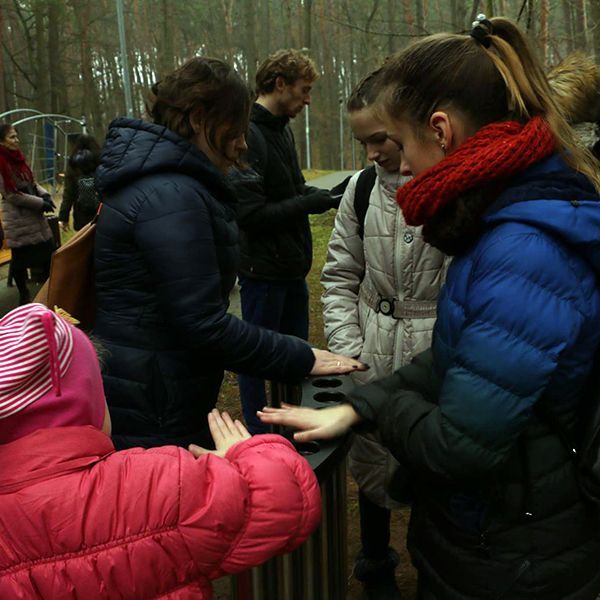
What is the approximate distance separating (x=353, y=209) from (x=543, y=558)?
1450mm

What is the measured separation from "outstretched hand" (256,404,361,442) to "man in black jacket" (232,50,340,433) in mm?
2211

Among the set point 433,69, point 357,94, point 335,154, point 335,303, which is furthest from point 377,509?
point 335,154

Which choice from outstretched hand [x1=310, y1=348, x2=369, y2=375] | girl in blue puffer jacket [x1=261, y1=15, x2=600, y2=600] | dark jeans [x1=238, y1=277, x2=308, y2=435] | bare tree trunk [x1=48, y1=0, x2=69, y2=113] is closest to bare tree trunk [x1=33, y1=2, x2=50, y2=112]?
bare tree trunk [x1=48, y1=0, x2=69, y2=113]

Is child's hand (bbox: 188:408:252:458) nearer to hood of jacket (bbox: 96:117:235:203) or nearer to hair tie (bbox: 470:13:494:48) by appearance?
hood of jacket (bbox: 96:117:235:203)

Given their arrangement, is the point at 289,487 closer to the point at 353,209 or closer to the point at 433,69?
the point at 433,69

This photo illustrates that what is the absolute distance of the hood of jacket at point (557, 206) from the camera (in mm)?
1296

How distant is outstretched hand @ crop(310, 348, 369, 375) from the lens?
2035mm

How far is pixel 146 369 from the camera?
2127mm

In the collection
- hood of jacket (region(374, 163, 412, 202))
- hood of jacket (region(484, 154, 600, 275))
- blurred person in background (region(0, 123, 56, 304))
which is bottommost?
blurred person in background (region(0, 123, 56, 304))

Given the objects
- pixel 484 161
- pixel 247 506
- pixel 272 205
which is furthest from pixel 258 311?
pixel 484 161

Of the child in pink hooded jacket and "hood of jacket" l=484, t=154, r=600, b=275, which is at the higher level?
"hood of jacket" l=484, t=154, r=600, b=275

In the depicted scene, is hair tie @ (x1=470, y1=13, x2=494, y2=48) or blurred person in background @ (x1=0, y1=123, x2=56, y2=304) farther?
blurred person in background @ (x1=0, y1=123, x2=56, y2=304)

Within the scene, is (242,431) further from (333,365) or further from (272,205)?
(272,205)

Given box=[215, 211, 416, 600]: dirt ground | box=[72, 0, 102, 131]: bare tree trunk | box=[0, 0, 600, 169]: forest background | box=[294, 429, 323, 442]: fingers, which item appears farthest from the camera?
box=[0, 0, 600, 169]: forest background
